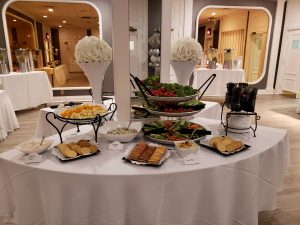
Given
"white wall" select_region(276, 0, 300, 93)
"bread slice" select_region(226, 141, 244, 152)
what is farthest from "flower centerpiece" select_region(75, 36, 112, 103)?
"white wall" select_region(276, 0, 300, 93)

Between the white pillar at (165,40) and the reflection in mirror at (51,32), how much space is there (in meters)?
3.70

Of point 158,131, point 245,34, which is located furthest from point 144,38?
point 245,34

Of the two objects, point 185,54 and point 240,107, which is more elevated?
point 185,54

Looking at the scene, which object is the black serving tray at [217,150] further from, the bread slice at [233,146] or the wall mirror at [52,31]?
the wall mirror at [52,31]

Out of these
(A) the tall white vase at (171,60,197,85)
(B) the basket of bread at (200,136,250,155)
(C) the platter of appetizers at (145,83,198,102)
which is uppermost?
(A) the tall white vase at (171,60,197,85)

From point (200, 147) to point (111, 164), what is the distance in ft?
1.48

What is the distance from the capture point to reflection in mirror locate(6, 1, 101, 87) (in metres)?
6.38

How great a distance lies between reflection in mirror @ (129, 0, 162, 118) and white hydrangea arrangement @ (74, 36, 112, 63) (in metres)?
0.28

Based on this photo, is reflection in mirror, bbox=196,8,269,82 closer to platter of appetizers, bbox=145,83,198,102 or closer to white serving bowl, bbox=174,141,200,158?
platter of appetizers, bbox=145,83,198,102

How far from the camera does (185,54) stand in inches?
70.6

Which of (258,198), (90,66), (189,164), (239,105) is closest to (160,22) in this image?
(90,66)

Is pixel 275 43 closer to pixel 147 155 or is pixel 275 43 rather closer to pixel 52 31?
pixel 147 155

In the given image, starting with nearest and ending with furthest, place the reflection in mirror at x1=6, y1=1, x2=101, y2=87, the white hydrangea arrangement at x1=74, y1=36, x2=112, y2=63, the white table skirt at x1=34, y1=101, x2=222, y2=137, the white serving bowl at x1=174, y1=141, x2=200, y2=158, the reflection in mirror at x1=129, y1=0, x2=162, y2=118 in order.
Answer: the white serving bowl at x1=174, y1=141, x2=200, y2=158
the reflection in mirror at x1=129, y1=0, x2=162, y2=118
the white hydrangea arrangement at x1=74, y1=36, x2=112, y2=63
the white table skirt at x1=34, y1=101, x2=222, y2=137
the reflection in mirror at x1=6, y1=1, x2=101, y2=87

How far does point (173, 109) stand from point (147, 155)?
1.04 ft
